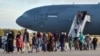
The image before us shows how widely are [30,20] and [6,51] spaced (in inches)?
864

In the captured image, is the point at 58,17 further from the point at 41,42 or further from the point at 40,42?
the point at 40,42

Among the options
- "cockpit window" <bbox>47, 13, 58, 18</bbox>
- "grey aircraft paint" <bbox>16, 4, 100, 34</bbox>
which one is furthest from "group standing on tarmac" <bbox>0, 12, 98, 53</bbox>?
"cockpit window" <bbox>47, 13, 58, 18</bbox>

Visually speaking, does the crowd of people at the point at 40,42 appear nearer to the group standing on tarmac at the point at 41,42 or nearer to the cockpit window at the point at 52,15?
the group standing on tarmac at the point at 41,42

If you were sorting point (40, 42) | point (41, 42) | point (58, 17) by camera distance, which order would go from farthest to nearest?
point (58, 17) → point (41, 42) → point (40, 42)

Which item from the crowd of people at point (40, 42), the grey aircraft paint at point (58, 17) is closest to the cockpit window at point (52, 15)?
the grey aircraft paint at point (58, 17)

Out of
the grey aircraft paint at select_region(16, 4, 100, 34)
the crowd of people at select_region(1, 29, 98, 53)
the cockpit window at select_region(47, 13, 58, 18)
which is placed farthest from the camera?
the cockpit window at select_region(47, 13, 58, 18)

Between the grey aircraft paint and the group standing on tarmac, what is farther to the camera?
the grey aircraft paint

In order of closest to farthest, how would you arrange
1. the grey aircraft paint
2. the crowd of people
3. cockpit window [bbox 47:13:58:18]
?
the crowd of people
the grey aircraft paint
cockpit window [bbox 47:13:58:18]

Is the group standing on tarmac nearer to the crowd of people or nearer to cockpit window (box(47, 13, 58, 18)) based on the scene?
the crowd of people

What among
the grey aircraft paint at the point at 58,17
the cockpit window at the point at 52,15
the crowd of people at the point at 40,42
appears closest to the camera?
the crowd of people at the point at 40,42

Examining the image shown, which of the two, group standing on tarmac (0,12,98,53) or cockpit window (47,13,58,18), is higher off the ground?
cockpit window (47,13,58,18)

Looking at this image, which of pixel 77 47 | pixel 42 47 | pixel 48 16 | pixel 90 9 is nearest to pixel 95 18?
A: pixel 90 9

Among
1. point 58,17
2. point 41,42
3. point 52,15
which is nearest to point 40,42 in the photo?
point 41,42

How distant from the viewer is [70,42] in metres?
39.1
